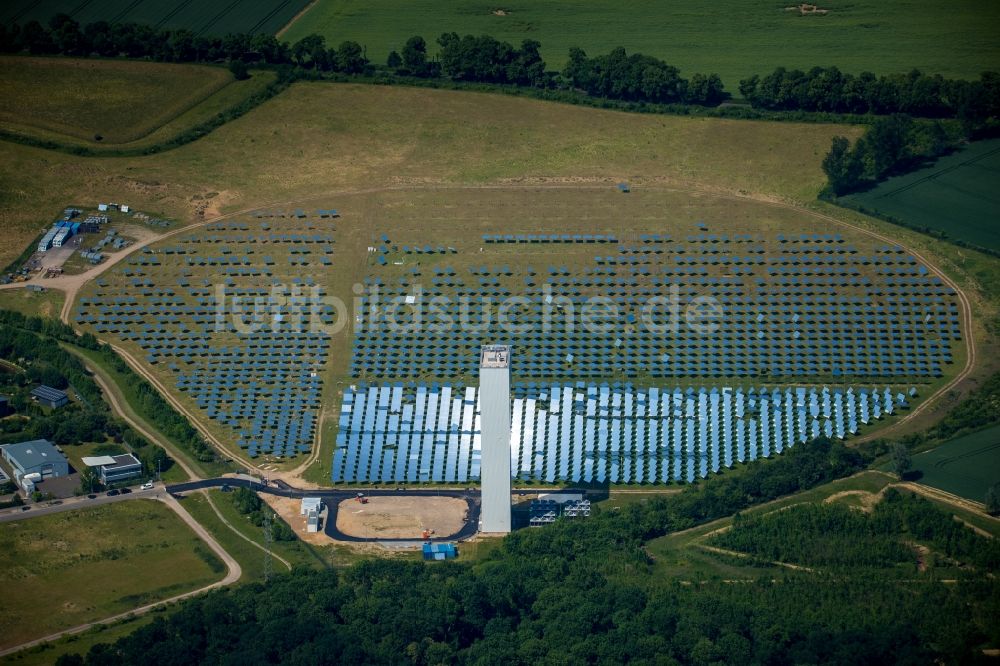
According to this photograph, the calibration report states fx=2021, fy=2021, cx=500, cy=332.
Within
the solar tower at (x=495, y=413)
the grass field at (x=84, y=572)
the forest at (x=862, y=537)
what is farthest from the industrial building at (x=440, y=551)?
the forest at (x=862, y=537)

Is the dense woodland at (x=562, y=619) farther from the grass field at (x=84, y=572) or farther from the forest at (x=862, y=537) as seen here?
the grass field at (x=84, y=572)

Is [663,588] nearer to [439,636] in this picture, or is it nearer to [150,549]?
[439,636]

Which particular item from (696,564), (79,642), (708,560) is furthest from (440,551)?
(79,642)

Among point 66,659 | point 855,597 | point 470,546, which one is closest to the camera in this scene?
point 66,659

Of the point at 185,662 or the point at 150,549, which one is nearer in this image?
the point at 185,662

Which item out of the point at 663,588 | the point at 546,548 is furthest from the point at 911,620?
the point at 546,548

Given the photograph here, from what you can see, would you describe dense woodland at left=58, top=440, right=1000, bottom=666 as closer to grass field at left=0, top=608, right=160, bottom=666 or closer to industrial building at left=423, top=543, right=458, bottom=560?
grass field at left=0, top=608, right=160, bottom=666
